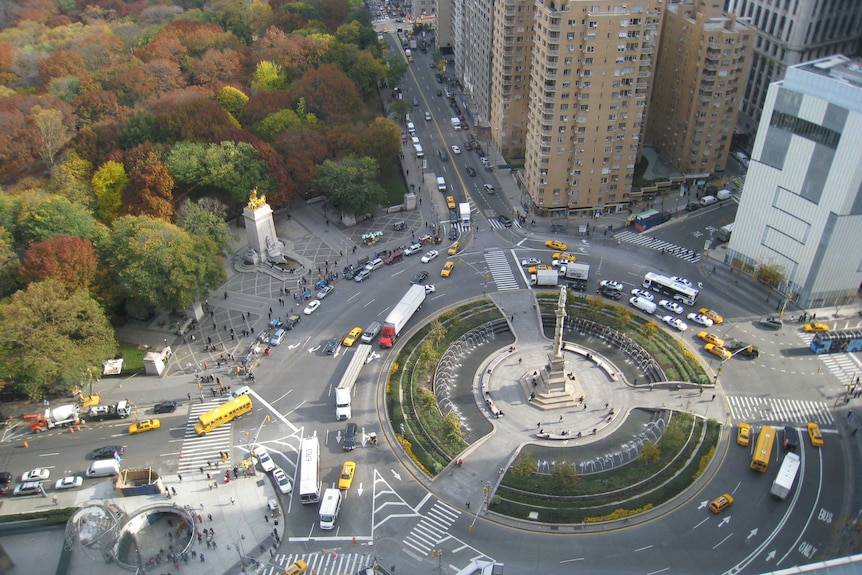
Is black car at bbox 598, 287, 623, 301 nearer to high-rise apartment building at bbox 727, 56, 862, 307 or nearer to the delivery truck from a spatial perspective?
high-rise apartment building at bbox 727, 56, 862, 307

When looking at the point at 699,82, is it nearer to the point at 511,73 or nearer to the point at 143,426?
the point at 511,73

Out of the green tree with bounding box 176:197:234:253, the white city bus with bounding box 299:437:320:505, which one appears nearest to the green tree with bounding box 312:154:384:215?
the green tree with bounding box 176:197:234:253

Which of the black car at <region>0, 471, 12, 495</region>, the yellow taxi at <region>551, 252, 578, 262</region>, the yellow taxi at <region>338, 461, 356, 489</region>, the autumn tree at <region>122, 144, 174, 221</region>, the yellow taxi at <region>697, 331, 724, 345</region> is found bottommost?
the black car at <region>0, 471, 12, 495</region>

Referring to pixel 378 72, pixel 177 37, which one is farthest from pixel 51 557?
pixel 177 37

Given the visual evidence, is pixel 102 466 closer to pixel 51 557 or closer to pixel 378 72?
pixel 51 557

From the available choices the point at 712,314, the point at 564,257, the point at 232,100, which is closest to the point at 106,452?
the point at 564,257

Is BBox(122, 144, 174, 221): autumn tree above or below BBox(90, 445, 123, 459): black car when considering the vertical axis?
above
